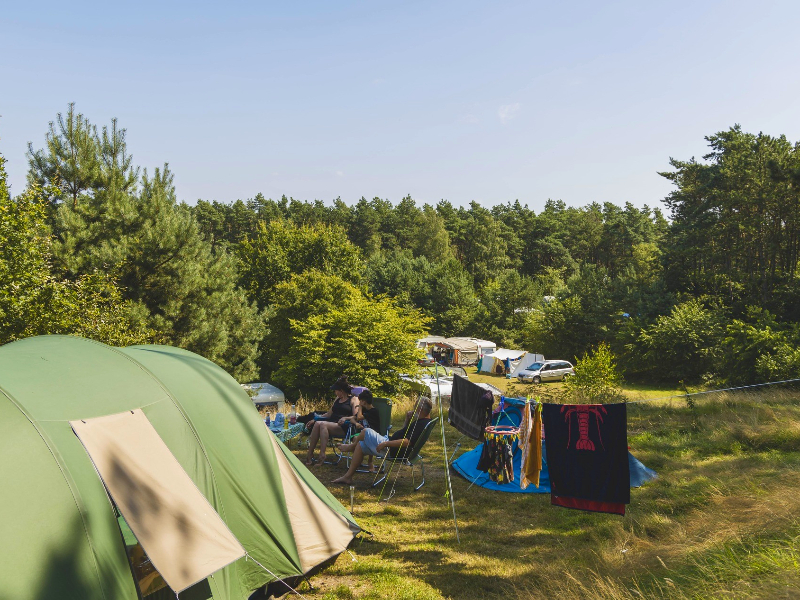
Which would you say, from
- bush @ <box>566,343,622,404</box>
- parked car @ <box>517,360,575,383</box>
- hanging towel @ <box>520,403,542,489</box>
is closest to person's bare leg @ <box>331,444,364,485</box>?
hanging towel @ <box>520,403,542,489</box>

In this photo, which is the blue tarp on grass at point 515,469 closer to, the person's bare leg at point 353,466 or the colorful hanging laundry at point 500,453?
the colorful hanging laundry at point 500,453

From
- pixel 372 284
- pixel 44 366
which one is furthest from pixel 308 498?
pixel 372 284

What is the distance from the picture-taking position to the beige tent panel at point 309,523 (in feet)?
15.3

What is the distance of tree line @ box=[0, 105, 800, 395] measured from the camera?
12.2 metres

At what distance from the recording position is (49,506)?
10.2 feet

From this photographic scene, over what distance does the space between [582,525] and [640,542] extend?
3.18ft

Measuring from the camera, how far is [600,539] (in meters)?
5.50

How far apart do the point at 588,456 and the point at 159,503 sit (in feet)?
13.9

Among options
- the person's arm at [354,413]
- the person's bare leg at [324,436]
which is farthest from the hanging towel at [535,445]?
the person's bare leg at [324,436]

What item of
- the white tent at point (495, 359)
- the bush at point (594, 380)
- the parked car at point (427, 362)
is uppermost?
the bush at point (594, 380)

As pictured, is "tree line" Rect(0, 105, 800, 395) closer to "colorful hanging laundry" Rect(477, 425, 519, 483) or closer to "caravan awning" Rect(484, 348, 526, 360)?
"caravan awning" Rect(484, 348, 526, 360)

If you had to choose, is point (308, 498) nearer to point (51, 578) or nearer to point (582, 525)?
point (51, 578)

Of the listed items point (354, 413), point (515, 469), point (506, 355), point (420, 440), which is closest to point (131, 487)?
point (420, 440)

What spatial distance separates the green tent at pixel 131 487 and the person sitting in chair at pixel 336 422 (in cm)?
245
